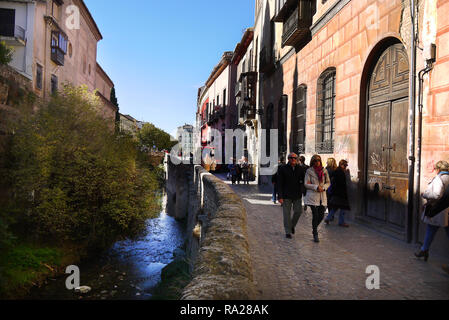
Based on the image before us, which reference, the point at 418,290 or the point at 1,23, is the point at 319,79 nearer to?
the point at 418,290

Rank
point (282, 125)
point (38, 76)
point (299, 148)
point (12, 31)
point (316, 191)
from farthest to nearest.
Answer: point (38, 76)
point (12, 31)
point (282, 125)
point (299, 148)
point (316, 191)

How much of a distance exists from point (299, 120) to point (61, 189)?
39.8 ft

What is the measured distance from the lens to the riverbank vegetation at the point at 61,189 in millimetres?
16656

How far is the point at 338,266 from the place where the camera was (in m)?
5.05

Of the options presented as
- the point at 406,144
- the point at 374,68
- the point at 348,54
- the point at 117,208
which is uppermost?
the point at 348,54

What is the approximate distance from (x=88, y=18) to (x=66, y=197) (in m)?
22.2

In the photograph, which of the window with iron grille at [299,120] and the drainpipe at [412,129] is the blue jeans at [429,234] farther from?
the window with iron grille at [299,120]

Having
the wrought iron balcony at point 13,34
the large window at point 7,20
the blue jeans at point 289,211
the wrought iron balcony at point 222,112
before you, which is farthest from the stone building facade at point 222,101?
the blue jeans at point 289,211

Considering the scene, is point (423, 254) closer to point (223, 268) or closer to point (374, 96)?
point (223, 268)

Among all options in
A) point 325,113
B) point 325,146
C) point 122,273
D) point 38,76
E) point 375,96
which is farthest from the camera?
point 38,76

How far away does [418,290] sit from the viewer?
4.18 m

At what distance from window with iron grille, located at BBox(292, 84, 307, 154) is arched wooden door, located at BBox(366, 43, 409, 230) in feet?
13.8

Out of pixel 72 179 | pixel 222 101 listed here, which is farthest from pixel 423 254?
pixel 222 101
